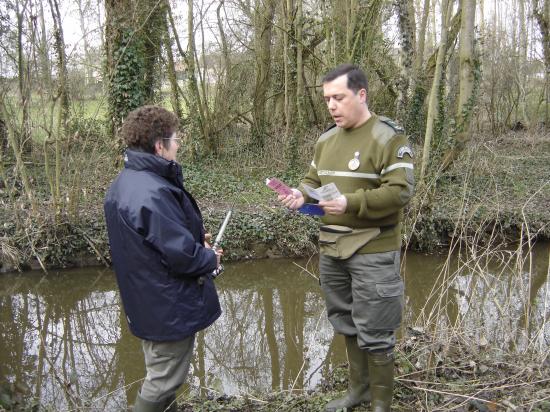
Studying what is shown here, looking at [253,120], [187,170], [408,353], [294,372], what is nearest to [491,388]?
[408,353]

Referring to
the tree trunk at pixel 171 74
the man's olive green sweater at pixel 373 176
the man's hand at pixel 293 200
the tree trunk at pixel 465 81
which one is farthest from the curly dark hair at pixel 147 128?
the tree trunk at pixel 171 74

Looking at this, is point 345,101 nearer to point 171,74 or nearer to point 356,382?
point 356,382

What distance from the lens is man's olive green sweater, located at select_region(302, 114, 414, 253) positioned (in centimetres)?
253

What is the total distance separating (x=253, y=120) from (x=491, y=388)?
11.3 metres

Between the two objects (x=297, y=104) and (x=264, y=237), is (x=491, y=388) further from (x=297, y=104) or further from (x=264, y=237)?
(x=297, y=104)

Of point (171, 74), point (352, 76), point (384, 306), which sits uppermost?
point (171, 74)

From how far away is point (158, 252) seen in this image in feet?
7.67

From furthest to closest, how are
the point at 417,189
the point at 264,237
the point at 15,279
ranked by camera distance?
the point at 264,237, the point at 417,189, the point at 15,279

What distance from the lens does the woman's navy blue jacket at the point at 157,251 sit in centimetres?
228

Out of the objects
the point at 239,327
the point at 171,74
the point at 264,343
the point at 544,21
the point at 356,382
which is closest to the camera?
the point at 356,382

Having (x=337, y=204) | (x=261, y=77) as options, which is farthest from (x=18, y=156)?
(x=261, y=77)

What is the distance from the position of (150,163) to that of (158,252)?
435mm

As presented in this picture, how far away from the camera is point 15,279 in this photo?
7297mm

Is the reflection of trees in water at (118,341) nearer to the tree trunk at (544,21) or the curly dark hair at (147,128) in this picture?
the curly dark hair at (147,128)
